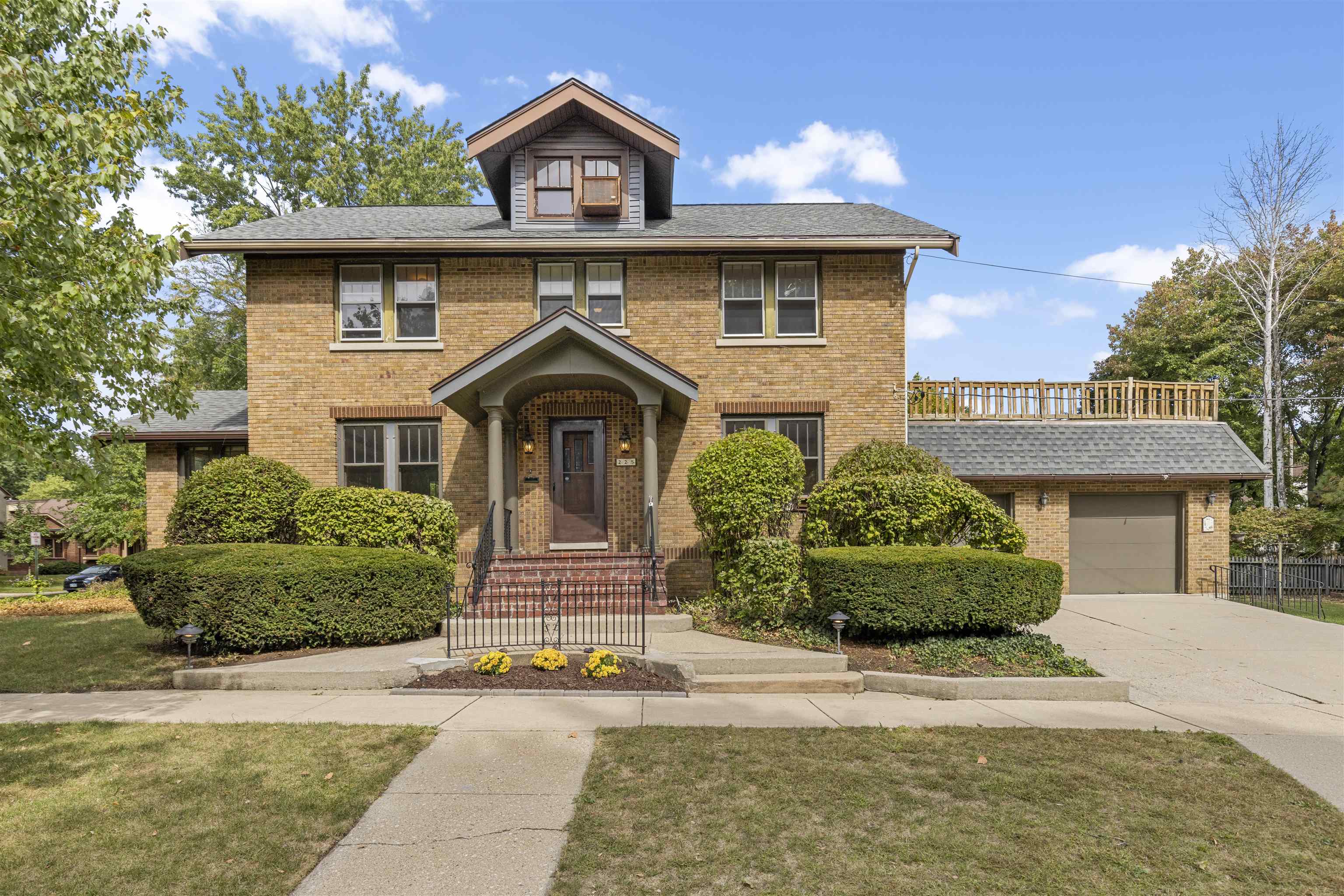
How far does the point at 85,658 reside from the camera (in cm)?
893

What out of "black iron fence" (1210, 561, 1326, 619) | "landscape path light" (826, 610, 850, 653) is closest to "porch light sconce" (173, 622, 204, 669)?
"landscape path light" (826, 610, 850, 653)

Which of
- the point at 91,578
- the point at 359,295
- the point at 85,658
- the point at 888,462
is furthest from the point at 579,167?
the point at 91,578

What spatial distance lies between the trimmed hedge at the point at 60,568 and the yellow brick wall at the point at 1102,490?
133ft

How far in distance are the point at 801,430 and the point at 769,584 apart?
4.67 meters

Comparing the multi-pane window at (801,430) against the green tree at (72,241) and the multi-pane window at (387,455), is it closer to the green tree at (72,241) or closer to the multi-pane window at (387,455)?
the multi-pane window at (387,455)

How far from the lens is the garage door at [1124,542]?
587 inches

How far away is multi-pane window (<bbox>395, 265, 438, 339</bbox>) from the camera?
13.2 meters

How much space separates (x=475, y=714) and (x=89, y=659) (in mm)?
6206

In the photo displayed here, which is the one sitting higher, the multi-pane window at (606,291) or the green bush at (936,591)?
the multi-pane window at (606,291)

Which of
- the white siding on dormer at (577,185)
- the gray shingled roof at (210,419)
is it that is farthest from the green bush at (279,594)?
the white siding on dormer at (577,185)

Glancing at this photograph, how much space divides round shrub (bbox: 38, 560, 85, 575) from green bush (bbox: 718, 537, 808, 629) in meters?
37.6

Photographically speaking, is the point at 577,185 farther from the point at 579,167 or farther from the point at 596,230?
the point at 596,230

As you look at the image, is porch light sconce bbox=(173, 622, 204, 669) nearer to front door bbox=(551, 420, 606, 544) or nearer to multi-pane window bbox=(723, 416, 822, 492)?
front door bbox=(551, 420, 606, 544)

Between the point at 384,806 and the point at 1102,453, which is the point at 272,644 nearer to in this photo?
the point at 384,806
